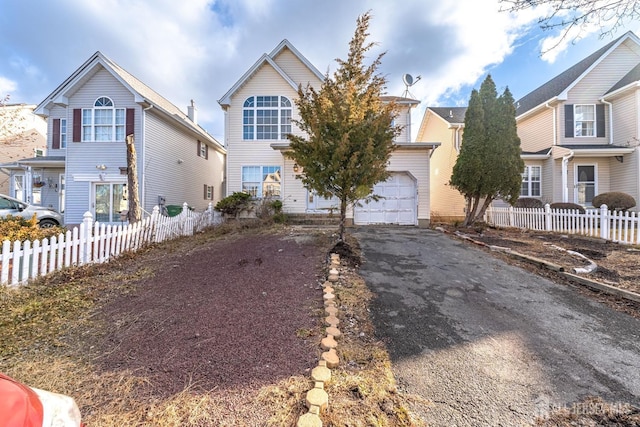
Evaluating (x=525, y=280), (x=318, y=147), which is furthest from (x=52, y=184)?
(x=525, y=280)

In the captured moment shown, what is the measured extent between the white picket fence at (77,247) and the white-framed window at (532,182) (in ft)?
56.4

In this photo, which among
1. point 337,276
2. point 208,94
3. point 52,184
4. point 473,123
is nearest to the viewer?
point 337,276

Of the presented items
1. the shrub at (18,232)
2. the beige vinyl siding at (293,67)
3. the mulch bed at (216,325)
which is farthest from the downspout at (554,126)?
the shrub at (18,232)

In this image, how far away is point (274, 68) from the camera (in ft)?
44.1

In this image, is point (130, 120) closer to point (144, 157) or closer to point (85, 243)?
point (144, 157)

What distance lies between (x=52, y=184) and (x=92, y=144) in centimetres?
463

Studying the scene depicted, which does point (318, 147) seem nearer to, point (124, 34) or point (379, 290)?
point (379, 290)

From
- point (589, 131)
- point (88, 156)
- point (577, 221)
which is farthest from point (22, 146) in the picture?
point (589, 131)

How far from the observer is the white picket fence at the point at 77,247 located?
4.23 metres

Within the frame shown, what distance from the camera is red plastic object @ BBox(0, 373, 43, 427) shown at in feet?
3.39

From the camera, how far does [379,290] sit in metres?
4.41

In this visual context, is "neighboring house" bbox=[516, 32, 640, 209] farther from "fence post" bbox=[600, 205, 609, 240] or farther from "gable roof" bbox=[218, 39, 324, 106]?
"gable roof" bbox=[218, 39, 324, 106]

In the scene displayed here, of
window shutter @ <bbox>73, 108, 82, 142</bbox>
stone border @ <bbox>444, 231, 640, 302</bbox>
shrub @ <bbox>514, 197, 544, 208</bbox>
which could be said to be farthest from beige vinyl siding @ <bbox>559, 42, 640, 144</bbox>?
window shutter @ <bbox>73, 108, 82, 142</bbox>

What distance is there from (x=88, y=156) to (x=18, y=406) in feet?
50.1
